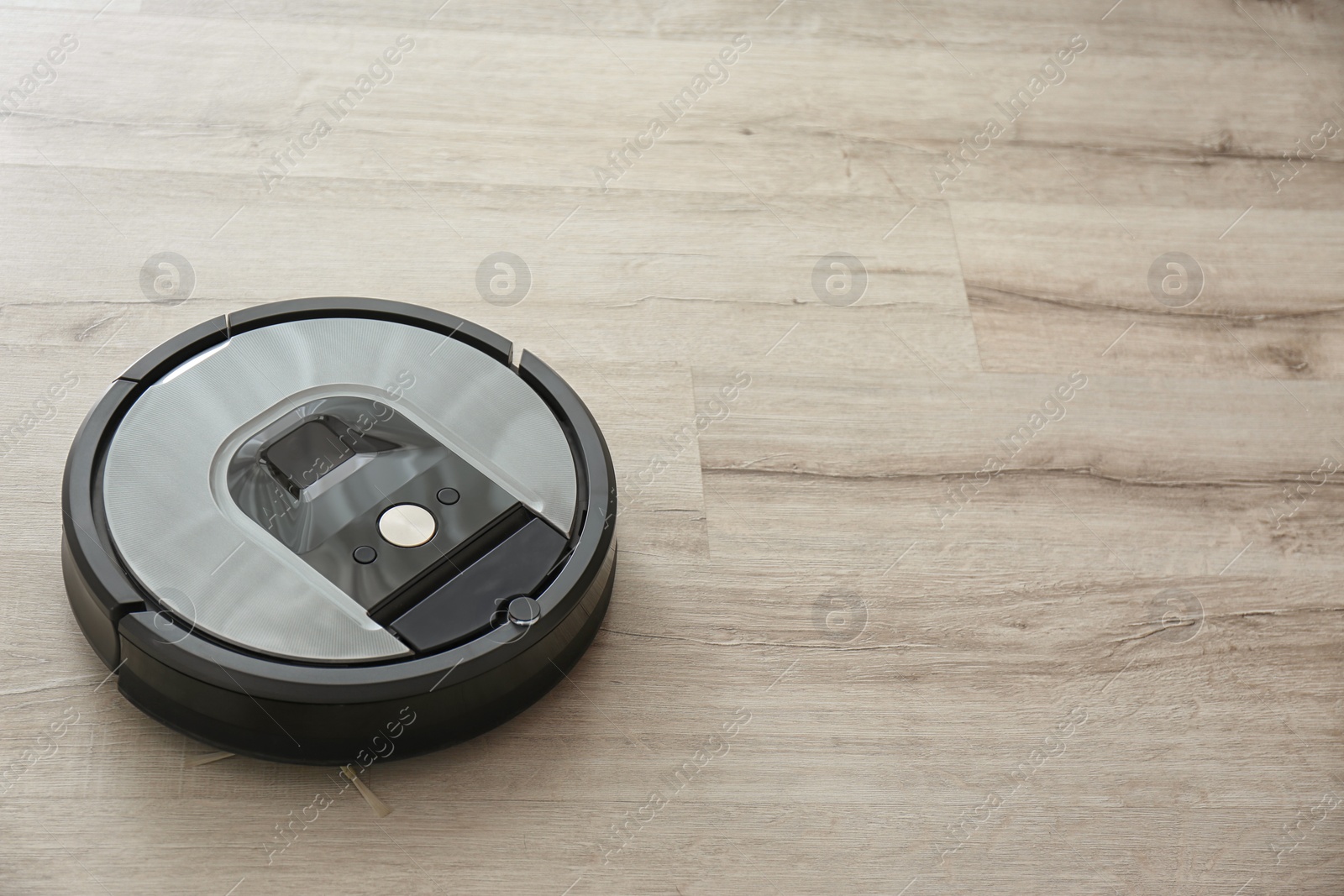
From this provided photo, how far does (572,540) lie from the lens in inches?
32.4

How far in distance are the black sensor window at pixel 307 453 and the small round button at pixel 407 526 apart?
6 centimetres

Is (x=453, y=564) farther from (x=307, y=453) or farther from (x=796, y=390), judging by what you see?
(x=796, y=390)

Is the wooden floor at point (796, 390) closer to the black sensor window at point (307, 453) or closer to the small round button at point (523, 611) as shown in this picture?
the small round button at point (523, 611)

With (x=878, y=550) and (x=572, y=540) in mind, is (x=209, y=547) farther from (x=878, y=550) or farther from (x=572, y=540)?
(x=878, y=550)

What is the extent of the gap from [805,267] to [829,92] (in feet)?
0.95

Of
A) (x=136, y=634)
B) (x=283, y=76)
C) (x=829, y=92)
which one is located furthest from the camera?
(x=829, y=92)

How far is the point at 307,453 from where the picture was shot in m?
0.82

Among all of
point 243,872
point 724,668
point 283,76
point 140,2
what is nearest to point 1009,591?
A: point 724,668

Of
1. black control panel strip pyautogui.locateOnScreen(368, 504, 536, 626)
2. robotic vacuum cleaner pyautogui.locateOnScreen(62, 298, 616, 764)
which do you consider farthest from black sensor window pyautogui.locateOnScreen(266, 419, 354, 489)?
black control panel strip pyautogui.locateOnScreen(368, 504, 536, 626)

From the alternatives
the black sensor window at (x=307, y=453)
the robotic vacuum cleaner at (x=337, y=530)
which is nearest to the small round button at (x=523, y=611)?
the robotic vacuum cleaner at (x=337, y=530)

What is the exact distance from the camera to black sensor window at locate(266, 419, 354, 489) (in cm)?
81

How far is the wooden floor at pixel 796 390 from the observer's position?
800mm

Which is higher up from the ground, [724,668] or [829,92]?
[829,92]

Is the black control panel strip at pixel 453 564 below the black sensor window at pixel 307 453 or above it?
below
